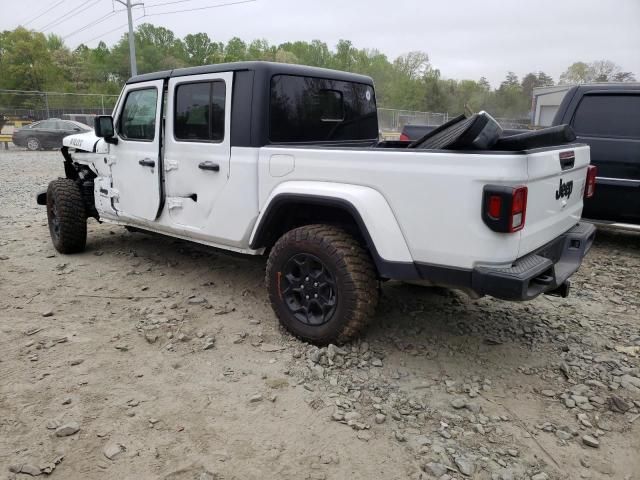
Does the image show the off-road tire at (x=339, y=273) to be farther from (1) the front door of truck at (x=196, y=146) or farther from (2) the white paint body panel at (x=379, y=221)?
(1) the front door of truck at (x=196, y=146)

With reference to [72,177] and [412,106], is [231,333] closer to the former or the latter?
[72,177]

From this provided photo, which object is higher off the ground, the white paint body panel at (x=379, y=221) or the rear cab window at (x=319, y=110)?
the rear cab window at (x=319, y=110)

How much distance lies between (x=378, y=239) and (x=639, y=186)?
408cm

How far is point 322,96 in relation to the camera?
4.25m

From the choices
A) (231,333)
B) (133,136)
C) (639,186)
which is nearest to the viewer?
(231,333)

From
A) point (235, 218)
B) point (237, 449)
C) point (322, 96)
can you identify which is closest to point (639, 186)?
point (322, 96)

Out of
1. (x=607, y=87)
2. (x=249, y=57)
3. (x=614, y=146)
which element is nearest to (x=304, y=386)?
(x=614, y=146)

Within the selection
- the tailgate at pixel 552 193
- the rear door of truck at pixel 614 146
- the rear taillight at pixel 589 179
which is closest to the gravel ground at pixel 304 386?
the tailgate at pixel 552 193

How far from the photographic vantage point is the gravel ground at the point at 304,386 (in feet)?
8.05

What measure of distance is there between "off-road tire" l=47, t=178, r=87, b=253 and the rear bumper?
4.43 m

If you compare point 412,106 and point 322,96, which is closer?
point 322,96

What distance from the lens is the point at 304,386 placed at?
306cm

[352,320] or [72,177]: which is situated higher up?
[72,177]

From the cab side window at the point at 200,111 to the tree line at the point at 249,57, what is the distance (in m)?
29.4
